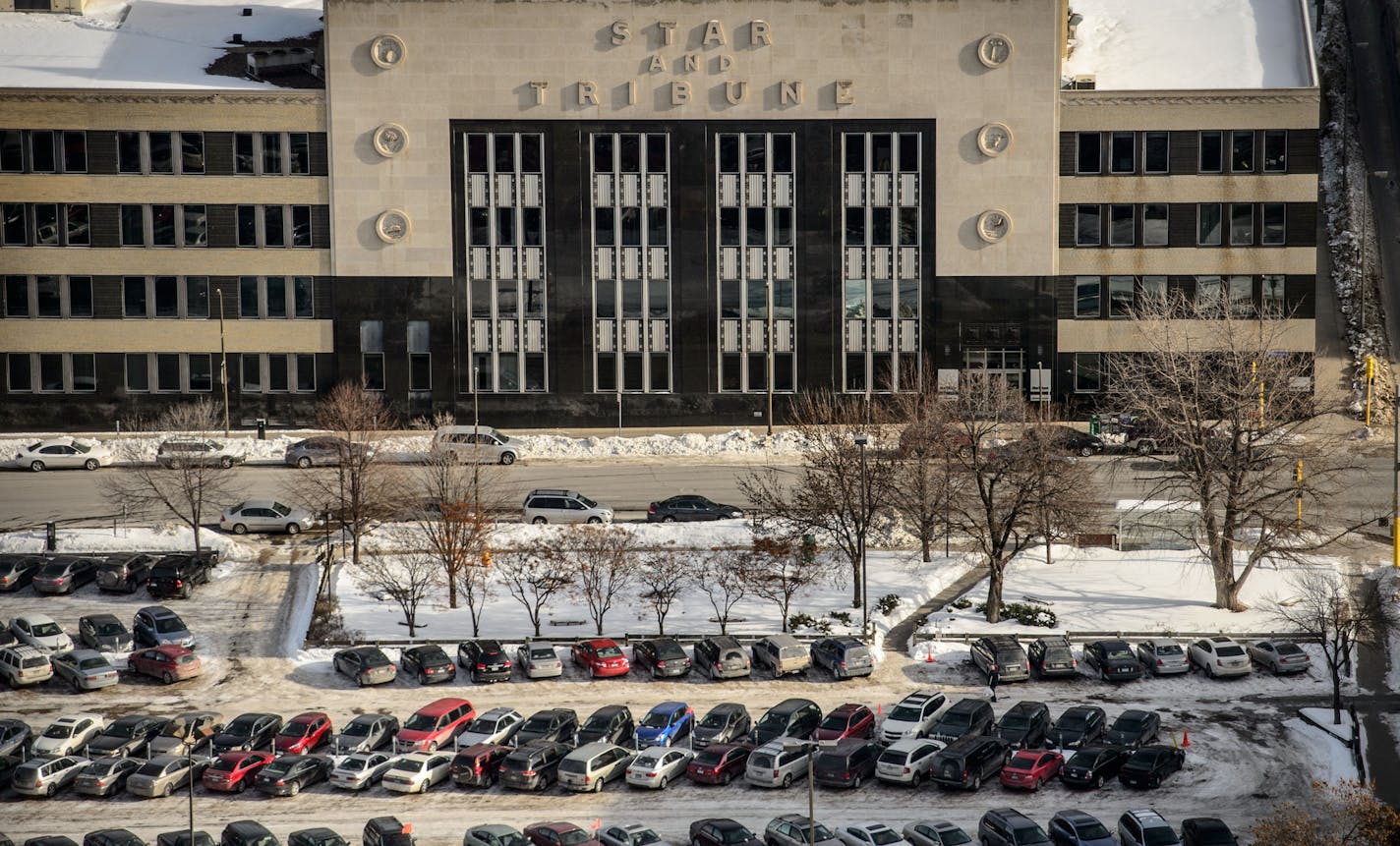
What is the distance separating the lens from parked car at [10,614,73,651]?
171 ft

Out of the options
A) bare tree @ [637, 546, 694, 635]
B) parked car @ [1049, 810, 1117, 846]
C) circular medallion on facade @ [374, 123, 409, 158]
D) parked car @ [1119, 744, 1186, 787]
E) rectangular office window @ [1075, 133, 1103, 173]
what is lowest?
parked car @ [1049, 810, 1117, 846]

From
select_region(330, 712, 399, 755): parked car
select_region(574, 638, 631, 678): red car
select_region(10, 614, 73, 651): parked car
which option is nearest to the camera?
select_region(330, 712, 399, 755): parked car

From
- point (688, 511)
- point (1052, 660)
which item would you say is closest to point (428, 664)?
point (688, 511)

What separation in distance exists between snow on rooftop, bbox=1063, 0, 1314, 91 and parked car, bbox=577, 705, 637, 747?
52219 millimetres

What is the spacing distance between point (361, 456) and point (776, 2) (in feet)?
119

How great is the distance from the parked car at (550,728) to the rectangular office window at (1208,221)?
173 ft

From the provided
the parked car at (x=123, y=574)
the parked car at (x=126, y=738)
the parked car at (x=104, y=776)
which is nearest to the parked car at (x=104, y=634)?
the parked car at (x=123, y=574)

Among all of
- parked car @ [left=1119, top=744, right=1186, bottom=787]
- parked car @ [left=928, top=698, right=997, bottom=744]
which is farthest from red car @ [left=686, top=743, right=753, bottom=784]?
parked car @ [left=1119, top=744, right=1186, bottom=787]

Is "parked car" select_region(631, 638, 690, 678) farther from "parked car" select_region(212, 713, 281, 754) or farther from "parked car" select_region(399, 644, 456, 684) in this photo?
"parked car" select_region(212, 713, 281, 754)

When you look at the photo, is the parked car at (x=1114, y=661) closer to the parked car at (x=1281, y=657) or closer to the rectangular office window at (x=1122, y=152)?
the parked car at (x=1281, y=657)

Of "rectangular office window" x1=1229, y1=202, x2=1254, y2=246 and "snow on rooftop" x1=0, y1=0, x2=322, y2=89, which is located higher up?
"snow on rooftop" x1=0, y1=0, x2=322, y2=89

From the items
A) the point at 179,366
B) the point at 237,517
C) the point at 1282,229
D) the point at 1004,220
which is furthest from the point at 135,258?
the point at 1282,229

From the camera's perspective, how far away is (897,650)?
174 feet

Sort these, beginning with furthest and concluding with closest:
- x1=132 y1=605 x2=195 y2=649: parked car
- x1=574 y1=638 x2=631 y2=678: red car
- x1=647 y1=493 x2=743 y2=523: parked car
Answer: x1=647 y1=493 x2=743 y2=523: parked car, x1=132 y1=605 x2=195 y2=649: parked car, x1=574 y1=638 x2=631 y2=678: red car
